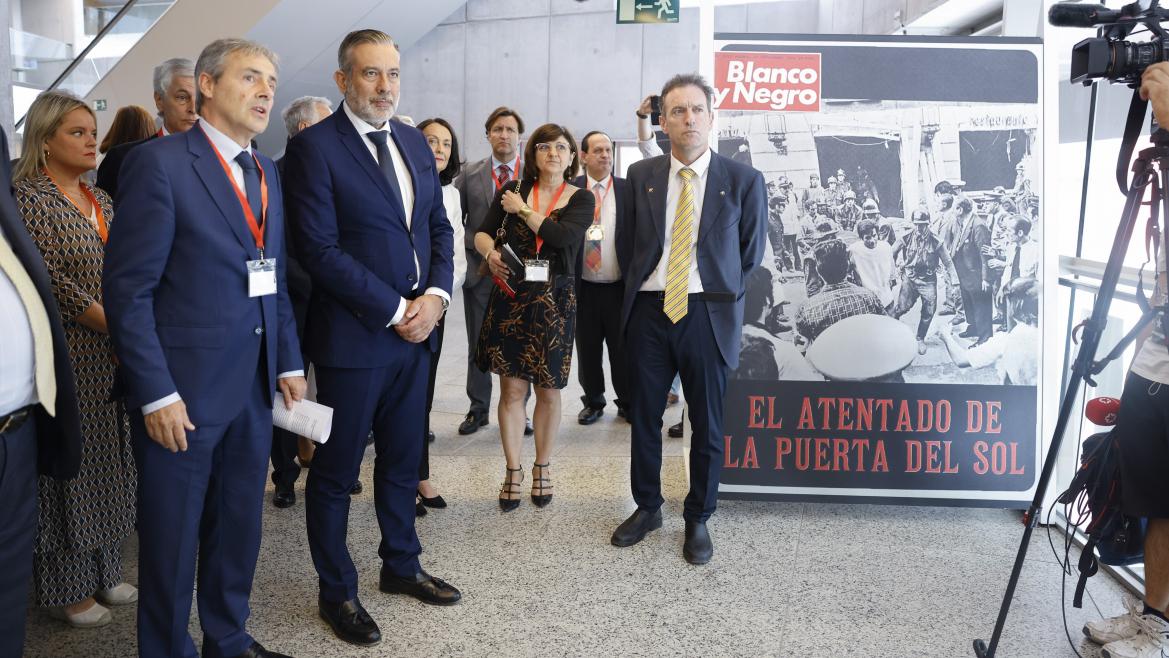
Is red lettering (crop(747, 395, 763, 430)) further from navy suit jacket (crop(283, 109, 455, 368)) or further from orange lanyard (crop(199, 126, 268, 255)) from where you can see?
orange lanyard (crop(199, 126, 268, 255))

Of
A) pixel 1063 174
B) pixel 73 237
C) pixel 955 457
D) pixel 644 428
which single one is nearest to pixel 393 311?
pixel 73 237

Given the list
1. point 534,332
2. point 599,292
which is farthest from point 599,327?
point 534,332

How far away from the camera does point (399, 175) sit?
2.55m

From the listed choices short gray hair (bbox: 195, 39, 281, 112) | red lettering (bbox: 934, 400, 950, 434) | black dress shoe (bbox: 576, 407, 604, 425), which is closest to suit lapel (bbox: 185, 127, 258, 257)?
short gray hair (bbox: 195, 39, 281, 112)

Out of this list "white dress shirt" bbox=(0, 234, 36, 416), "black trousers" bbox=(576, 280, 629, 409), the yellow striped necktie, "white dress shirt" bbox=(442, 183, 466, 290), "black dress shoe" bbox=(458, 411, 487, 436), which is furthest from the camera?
"black dress shoe" bbox=(458, 411, 487, 436)

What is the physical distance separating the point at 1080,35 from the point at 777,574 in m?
2.46

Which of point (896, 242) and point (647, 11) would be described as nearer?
point (896, 242)

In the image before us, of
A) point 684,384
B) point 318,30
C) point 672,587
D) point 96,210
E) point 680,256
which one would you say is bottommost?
point 672,587

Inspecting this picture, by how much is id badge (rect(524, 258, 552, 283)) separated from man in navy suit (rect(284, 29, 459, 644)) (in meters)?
0.74

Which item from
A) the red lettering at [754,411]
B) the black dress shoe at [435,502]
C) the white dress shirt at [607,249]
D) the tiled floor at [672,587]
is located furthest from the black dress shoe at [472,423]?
the red lettering at [754,411]

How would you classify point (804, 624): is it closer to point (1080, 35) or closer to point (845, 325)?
point (845, 325)

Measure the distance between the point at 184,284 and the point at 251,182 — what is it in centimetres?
31

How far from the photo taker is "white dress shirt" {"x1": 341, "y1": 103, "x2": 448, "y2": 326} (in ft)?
8.08

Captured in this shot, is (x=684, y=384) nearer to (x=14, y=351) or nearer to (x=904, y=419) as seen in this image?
(x=904, y=419)
